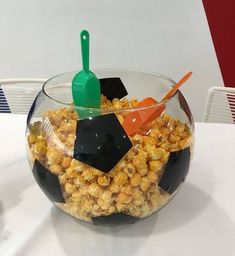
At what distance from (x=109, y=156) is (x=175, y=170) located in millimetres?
105

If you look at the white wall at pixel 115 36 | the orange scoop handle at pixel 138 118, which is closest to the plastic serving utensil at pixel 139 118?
the orange scoop handle at pixel 138 118

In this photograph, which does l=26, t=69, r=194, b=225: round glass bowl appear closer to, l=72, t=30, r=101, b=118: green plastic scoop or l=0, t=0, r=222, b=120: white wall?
l=72, t=30, r=101, b=118: green plastic scoop

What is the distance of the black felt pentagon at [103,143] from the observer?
51 centimetres

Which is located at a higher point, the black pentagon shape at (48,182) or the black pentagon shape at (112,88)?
the black pentagon shape at (112,88)

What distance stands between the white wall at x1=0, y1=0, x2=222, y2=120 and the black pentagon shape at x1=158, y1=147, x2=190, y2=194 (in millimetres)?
1106

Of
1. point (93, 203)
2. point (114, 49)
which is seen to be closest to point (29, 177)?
point (93, 203)

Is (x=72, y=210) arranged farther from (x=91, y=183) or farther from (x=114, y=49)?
(x=114, y=49)

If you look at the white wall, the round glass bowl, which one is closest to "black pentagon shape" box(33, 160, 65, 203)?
the round glass bowl

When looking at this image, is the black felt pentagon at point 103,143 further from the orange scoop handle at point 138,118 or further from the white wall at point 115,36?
the white wall at point 115,36

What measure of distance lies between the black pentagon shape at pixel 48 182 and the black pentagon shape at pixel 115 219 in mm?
57

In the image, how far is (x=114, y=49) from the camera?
166 cm

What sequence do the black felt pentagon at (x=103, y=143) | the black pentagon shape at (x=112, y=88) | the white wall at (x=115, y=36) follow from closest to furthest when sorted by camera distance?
the black felt pentagon at (x=103, y=143) < the black pentagon shape at (x=112, y=88) < the white wall at (x=115, y=36)

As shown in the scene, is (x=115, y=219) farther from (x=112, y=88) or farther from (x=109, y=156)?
(x=112, y=88)

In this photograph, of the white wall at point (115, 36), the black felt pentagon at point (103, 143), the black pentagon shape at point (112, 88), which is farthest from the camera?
the white wall at point (115, 36)
